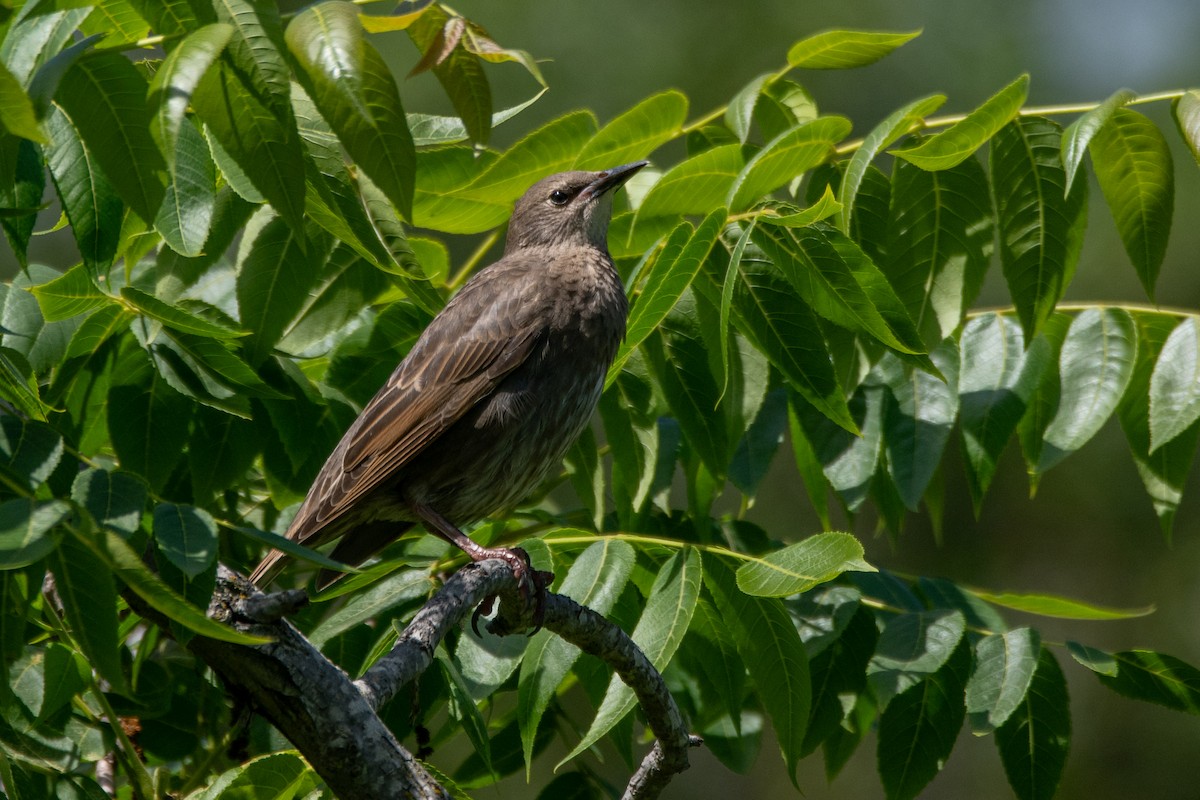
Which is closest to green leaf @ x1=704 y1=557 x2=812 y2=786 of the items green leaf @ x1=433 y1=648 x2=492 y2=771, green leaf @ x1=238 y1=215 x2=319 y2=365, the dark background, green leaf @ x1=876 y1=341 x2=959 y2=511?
green leaf @ x1=876 y1=341 x2=959 y2=511

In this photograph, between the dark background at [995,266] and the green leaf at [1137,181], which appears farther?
the dark background at [995,266]

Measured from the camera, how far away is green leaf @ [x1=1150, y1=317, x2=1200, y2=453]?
3686 mm

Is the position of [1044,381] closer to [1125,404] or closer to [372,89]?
[1125,404]

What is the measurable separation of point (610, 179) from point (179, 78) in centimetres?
288

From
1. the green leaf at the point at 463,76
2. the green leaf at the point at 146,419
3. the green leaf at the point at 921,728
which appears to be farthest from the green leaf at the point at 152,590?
the green leaf at the point at 921,728

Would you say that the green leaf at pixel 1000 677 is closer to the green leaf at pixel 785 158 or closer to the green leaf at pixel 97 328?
A: the green leaf at pixel 785 158

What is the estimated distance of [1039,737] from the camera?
3.45 m

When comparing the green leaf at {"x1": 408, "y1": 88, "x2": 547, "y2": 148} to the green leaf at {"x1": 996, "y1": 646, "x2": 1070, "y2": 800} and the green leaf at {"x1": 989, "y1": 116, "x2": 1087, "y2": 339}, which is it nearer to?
the green leaf at {"x1": 989, "y1": 116, "x2": 1087, "y2": 339}

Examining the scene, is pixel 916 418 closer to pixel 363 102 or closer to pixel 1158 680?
pixel 1158 680

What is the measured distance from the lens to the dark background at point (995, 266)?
11.3m

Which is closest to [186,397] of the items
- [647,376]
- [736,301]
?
[647,376]

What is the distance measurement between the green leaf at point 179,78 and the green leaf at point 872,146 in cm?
175

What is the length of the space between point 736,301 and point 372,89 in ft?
4.77

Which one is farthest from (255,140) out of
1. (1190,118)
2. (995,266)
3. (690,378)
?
(995,266)
